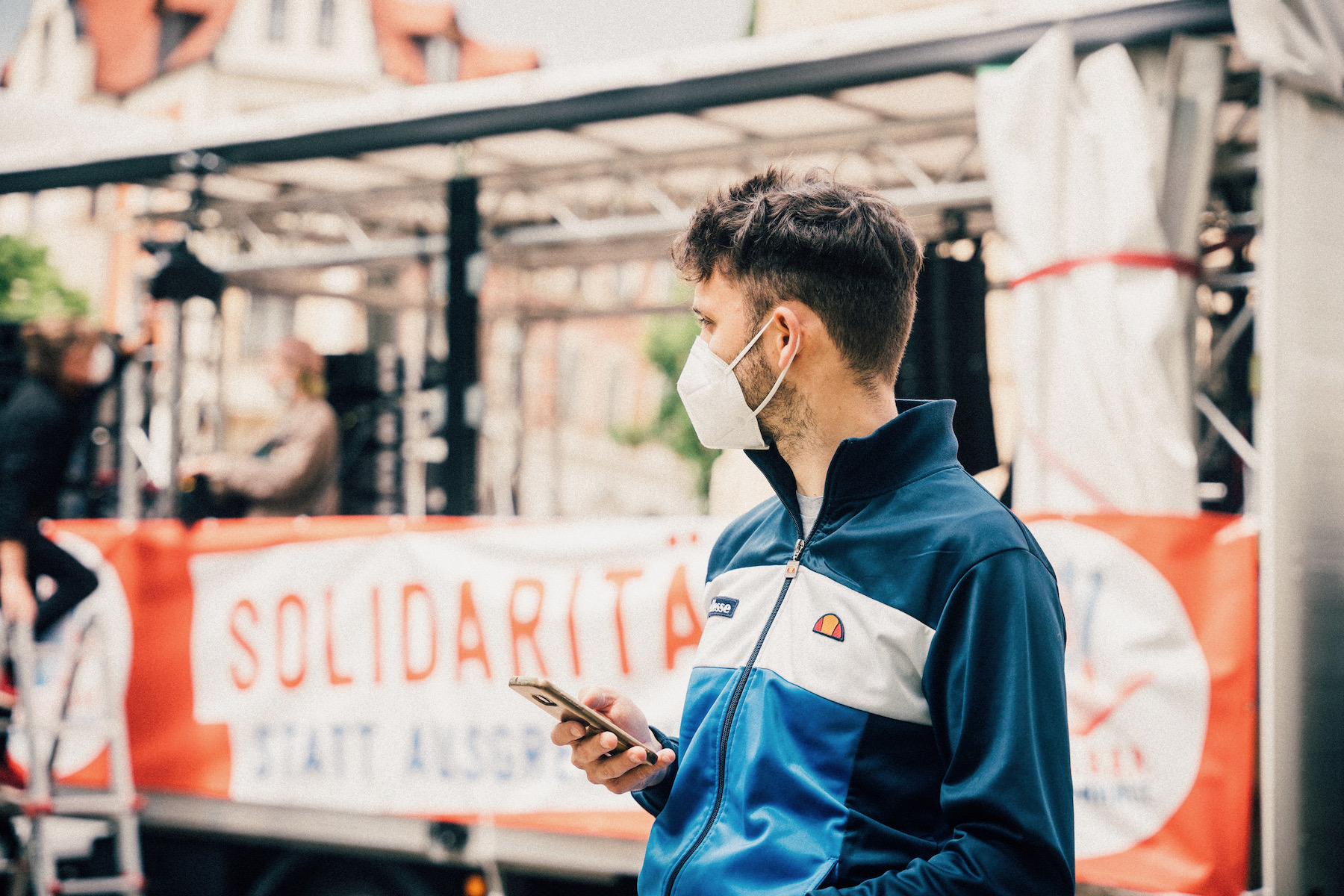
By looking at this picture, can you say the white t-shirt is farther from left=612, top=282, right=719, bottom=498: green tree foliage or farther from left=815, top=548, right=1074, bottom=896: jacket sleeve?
left=612, top=282, right=719, bottom=498: green tree foliage

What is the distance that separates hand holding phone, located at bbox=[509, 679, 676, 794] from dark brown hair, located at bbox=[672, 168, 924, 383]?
0.61m

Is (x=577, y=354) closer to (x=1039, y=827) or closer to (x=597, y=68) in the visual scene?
(x=597, y=68)

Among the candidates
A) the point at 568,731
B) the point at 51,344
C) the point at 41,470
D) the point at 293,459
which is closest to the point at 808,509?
the point at 568,731

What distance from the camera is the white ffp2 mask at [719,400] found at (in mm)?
1763

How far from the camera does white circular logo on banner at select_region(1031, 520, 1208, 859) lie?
356 cm

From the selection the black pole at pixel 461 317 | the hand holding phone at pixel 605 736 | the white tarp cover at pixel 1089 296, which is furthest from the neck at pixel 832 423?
the black pole at pixel 461 317

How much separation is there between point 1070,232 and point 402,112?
10.4ft

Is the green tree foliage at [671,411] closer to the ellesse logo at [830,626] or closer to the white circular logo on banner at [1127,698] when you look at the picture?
the white circular logo on banner at [1127,698]

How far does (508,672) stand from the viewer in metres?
4.47

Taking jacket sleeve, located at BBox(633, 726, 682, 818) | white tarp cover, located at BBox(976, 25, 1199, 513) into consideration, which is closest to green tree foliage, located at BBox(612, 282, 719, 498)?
white tarp cover, located at BBox(976, 25, 1199, 513)

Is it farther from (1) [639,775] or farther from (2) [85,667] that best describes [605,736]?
(2) [85,667]

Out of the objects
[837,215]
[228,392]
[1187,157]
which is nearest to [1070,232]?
[1187,157]

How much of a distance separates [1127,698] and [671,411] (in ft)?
110

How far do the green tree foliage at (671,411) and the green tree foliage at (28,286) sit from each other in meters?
15.5
